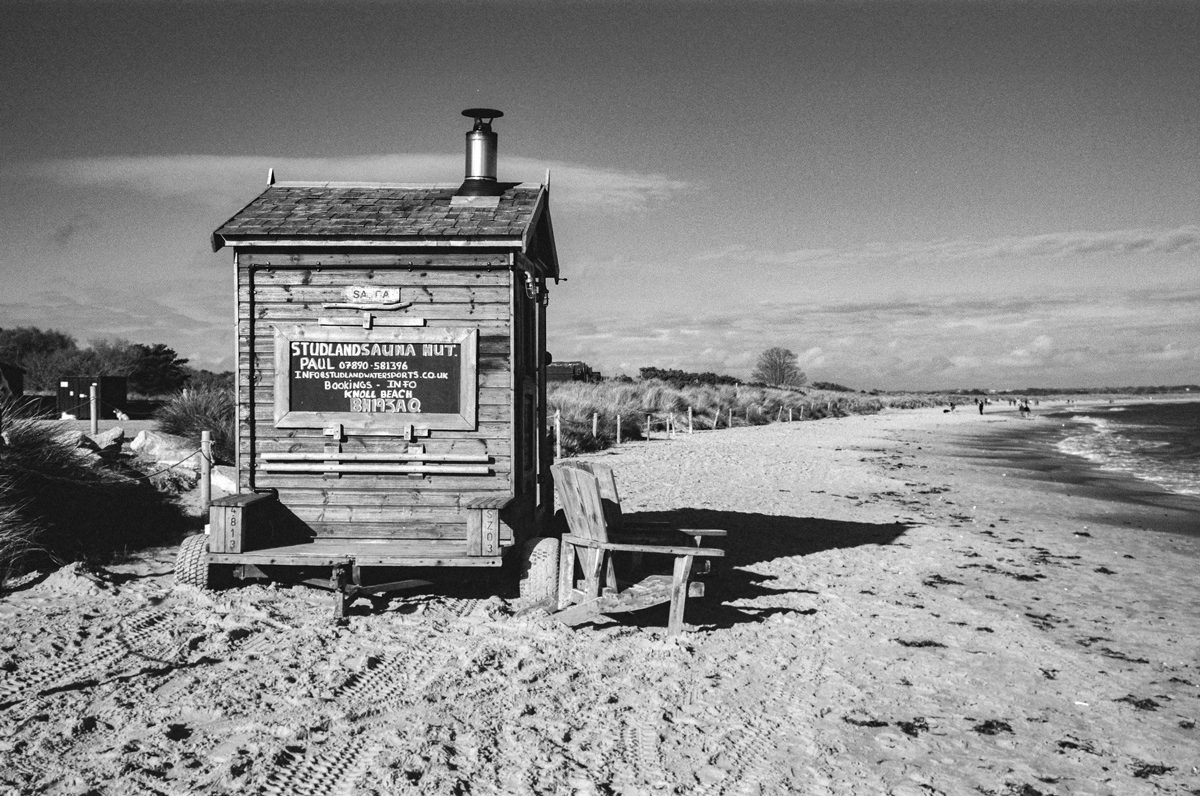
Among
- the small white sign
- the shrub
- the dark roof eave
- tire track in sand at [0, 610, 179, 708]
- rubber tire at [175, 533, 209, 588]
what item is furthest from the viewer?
the shrub

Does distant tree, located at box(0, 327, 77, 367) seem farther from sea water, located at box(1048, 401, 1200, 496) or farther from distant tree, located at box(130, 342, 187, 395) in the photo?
sea water, located at box(1048, 401, 1200, 496)

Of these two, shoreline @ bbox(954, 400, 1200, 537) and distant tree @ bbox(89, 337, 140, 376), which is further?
distant tree @ bbox(89, 337, 140, 376)

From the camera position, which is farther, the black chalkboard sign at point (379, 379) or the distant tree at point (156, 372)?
the distant tree at point (156, 372)

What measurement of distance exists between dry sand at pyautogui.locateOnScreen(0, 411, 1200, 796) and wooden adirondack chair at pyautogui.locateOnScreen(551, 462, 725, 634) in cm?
25

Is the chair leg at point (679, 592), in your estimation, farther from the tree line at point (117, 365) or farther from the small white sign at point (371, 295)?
the tree line at point (117, 365)

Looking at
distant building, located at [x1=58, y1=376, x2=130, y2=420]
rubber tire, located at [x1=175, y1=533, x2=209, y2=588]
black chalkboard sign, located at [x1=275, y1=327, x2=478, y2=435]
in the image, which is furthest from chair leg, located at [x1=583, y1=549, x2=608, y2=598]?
distant building, located at [x1=58, y1=376, x2=130, y2=420]

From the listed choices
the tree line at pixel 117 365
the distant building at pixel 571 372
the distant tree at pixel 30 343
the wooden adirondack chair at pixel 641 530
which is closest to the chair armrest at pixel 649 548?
the wooden adirondack chair at pixel 641 530

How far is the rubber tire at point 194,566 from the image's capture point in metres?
7.95

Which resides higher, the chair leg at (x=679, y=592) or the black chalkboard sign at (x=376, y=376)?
the black chalkboard sign at (x=376, y=376)

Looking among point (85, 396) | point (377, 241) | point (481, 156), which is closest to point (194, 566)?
point (377, 241)

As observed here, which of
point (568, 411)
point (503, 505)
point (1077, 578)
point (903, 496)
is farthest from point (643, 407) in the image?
point (503, 505)

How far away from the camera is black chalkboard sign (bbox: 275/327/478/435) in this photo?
836 centimetres

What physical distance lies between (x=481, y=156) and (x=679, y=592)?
5309 millimetres

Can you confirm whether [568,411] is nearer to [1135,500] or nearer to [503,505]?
[1135,500]
